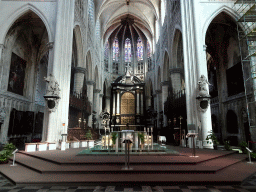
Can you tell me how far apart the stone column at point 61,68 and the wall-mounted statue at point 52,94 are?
1.24 ft

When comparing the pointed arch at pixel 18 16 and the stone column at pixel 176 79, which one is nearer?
the pointed arch at pixel 18 16

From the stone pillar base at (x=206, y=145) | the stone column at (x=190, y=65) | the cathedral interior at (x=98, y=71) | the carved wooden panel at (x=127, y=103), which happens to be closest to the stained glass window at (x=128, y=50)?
the carved wooden panel at (x=127, y=103)

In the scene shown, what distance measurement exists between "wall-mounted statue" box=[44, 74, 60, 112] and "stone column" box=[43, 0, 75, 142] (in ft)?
1.24

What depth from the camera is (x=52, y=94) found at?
33.7ft

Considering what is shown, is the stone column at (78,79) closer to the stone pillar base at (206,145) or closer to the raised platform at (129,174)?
the raised platform at (129,174)

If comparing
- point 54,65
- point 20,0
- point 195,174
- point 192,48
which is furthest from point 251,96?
point 20,0

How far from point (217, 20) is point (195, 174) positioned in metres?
13.4

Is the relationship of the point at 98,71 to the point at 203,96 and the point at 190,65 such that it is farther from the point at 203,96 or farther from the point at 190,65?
the point at 203,96

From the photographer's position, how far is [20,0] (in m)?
12.4

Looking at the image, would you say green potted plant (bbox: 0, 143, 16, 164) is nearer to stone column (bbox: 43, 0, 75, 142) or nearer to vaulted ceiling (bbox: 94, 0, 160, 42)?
stone column (bbox: 43, 0, 75, 142)

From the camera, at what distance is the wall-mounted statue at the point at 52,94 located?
10.2 meters

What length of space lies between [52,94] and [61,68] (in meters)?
1.91

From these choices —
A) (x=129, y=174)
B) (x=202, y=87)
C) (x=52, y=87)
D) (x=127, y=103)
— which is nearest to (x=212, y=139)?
(x=202, y=87)

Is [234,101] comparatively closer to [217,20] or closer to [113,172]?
[217,20]
